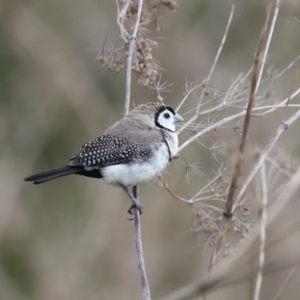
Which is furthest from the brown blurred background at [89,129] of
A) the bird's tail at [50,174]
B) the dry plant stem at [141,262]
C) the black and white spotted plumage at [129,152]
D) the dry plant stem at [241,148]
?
the dry plant stem at [241,148]

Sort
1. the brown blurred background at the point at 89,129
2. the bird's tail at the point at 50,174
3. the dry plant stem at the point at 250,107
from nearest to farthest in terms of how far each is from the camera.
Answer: the dry plant stem at the point at 250,107, the bird's tail at the point at 50,174, the brown blurred background at the point at 89,129

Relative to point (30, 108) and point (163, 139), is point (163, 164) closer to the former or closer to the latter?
point (163, 139)

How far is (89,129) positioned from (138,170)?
2.69 m

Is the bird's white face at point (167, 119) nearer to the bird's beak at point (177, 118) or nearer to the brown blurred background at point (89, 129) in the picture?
the bird's beak at point (177, 118)

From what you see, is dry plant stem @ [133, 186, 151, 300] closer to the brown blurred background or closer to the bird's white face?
the bird's white face

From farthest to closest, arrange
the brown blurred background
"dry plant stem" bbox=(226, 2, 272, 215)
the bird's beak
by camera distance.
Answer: the brown blurred background < the bird's beak < "dry plant stem" bbox=(226, 2, 272, 215)

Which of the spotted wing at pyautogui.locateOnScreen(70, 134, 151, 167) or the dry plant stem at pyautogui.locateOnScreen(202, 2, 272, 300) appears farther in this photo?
the spotted wing at pyautogui.locateOnScreen(70, 134, 151, 167)

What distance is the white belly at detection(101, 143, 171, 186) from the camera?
428 centimetres

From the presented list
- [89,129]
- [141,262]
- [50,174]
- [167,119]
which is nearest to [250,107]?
[141,262]

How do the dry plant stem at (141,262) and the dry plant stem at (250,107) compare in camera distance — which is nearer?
the dry plant stem at (250,107)

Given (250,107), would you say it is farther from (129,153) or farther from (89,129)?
(89,129)

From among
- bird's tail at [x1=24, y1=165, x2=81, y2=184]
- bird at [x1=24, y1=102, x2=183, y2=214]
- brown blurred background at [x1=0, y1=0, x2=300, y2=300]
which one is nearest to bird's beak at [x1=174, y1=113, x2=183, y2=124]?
bird at [x1=24, y1=102, x2=183, y2=214]

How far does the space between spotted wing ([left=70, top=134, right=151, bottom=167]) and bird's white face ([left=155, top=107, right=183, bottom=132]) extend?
0.81 ft

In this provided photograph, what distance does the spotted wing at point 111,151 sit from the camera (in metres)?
4.26
